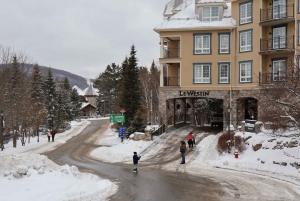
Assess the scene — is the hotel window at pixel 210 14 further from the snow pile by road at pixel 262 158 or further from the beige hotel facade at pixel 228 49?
the snow pile by road at pixel 262 158

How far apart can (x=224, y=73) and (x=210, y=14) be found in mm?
6391

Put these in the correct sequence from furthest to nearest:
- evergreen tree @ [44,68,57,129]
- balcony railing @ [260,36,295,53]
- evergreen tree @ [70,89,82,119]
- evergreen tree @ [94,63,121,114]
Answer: evergreen tree @ [94,63,121,114] < evergreen tree @ [70,89,82,119] < evergreen tree @ [44,68,57,129] < balcony railing @ [260,36,295,53]

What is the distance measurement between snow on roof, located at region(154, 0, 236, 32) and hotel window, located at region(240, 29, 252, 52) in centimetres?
143

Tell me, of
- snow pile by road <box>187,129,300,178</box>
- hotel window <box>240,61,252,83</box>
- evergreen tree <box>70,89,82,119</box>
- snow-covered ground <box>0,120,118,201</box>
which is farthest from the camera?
evergreen tree <box>70,89,82,119</box>

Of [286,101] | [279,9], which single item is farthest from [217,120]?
[286,101]

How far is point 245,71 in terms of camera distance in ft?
110

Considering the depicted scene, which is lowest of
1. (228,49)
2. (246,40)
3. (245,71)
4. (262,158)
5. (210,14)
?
(262,158)

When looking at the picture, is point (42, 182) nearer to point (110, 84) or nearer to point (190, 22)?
point (190, 22)

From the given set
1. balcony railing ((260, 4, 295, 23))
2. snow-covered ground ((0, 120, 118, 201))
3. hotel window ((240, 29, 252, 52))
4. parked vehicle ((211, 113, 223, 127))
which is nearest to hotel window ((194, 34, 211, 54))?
hotel window ((240, 29, 252, 52))

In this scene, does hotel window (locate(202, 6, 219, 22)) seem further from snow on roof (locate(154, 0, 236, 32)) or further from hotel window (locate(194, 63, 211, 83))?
hotel window (locate(194, 63, 211, 83))

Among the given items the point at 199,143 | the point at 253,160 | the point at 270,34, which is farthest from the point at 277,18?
the point at 253,160

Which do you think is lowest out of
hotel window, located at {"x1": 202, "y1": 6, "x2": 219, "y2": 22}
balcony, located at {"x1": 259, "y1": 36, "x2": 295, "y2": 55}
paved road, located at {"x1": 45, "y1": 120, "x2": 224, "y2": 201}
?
paved road, located at {"x1": 45, "y1": 120, "x2": 224, "y2": 201}

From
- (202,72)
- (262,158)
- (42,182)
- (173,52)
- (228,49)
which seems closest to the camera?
(42,182)

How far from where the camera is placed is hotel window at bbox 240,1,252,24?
109 feet
